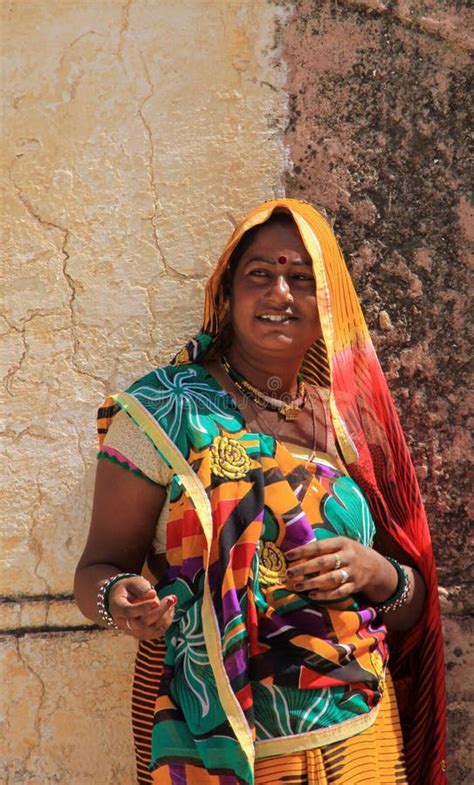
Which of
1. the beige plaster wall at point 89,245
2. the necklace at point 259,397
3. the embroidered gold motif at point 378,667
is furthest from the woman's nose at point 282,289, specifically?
the embroidered gold motif at point 378,667

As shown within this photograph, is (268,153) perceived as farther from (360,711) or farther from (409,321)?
(360,711)

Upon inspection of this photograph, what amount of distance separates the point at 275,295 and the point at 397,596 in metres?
0.73

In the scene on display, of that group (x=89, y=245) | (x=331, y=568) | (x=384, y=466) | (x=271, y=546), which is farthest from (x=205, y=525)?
(x=89, y=245)

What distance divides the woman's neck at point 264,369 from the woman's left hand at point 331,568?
0.45 meters

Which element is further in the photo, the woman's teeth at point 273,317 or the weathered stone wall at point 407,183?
the weathered stone wall at point 407,183

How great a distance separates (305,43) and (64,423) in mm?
1223

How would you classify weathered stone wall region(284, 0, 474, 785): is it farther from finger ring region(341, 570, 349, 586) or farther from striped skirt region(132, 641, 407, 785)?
finger ring region(341, 570, 349, 586)

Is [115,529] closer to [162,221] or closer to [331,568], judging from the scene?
[331,568]

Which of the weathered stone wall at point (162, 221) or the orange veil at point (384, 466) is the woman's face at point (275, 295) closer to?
the orange veil at point (384, 466)

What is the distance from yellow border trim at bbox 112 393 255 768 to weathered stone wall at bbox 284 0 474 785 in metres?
0.87

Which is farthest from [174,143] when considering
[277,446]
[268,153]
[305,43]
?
[277,446]

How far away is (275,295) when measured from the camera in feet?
7.68

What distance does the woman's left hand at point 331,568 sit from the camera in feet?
6.98

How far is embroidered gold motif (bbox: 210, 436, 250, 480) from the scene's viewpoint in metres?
2.18
